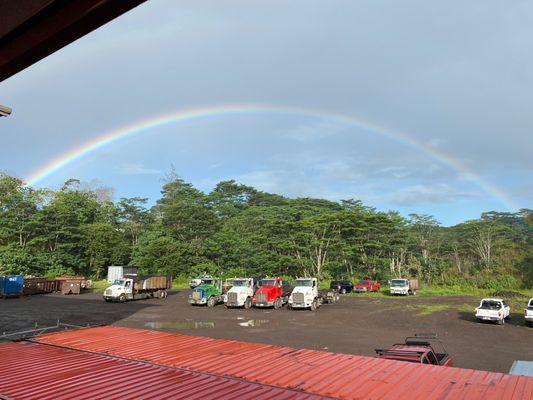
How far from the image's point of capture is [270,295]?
108 feet

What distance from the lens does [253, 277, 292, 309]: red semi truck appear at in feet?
108

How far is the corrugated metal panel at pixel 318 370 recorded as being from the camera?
7258 mm

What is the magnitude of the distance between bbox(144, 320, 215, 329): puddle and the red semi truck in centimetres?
765

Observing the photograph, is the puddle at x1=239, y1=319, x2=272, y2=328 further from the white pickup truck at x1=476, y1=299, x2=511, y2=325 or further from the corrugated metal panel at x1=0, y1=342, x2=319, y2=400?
the corrugated metal panel at x1=0, y1=342, x2=319, y2=400

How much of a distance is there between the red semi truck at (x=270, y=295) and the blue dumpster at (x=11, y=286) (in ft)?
93.6

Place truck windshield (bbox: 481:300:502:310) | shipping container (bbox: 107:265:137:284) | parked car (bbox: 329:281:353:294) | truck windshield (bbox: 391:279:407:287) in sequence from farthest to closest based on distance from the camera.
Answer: shipping container (bbox: 107:265:137:284), parked car (bbox: 329:281:353:294), truck windshield (bbox: 391:279:407:287), truck windshield (bbox: 481:300:502:310)

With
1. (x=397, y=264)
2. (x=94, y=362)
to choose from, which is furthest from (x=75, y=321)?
(x=397, y=264)

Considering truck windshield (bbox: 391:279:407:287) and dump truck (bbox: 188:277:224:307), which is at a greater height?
truck windshield (bbox: 391:279:407:287)

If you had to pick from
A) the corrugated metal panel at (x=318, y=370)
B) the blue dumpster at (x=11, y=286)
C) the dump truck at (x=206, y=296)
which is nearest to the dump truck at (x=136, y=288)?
the dump truck at (x=206, y=296)

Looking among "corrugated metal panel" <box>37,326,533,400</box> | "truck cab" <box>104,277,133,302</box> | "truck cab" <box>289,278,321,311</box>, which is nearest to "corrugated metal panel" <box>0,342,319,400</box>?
"corrugated metal panel" <box>37,326,533,400</box>

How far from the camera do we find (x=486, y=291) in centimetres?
4803

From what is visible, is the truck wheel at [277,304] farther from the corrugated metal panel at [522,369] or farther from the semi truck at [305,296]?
the corrugated metal panel at [522,369]

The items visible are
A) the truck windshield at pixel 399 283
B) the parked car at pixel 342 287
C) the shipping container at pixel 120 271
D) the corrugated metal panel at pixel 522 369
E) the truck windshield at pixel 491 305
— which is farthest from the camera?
the shipping container at pixel 120 271

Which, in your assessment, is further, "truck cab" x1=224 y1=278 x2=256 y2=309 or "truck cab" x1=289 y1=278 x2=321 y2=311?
"truck cab" x1=224 y1=278 x2=256 y2=309
